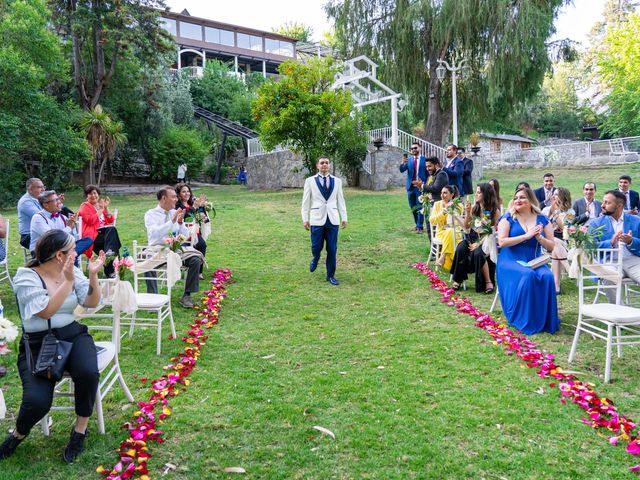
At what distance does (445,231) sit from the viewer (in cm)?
913

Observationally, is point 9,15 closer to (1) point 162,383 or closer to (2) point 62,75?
(2) point 62,75

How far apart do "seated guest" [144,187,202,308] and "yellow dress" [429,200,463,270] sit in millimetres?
4195

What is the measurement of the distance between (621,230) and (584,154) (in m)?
27.1

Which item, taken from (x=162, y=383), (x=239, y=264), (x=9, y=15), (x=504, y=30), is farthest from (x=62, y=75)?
(x=162, y=383)

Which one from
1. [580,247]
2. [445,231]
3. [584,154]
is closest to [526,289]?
[580,247]

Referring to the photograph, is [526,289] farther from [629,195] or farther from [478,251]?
[629,195]

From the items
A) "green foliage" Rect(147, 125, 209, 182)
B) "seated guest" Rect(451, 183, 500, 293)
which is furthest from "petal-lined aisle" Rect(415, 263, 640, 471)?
"green foliage" Rect(147, 125, 209, 182)

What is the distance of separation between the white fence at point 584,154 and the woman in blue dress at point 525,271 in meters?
25.9

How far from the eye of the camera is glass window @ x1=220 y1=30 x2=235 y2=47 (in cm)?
4741

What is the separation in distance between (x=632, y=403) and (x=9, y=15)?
2234 centimetres

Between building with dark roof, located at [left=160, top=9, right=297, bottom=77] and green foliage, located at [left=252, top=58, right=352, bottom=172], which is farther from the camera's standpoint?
building with dark roof, located at [left=160, top=9, right=297, bottom=77]

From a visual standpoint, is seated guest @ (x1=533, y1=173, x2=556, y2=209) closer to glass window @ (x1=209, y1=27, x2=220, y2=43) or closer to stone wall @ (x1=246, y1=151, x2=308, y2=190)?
stone wall @ (x1=246, y1=151, x2=308, y2=190)

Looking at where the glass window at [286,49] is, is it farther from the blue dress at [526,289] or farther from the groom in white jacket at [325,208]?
the blue dress at [526,289]

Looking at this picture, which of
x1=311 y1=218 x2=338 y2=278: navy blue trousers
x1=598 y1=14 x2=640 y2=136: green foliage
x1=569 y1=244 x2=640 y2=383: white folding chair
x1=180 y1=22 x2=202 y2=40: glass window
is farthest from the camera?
x1=180 y1=22 x2=202 y2=40: glass window
